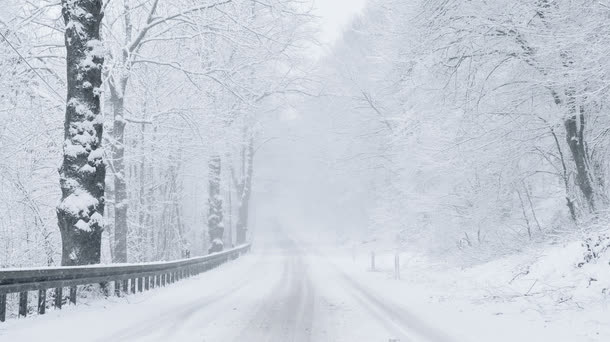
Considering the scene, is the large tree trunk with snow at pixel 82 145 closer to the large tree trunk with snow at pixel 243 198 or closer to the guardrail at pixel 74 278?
the guardrail at pixel 74 278

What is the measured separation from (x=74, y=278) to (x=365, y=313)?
17.0ft

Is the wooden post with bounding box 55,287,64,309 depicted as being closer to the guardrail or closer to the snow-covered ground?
the guardrail

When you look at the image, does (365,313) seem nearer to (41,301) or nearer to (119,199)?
(41,301)

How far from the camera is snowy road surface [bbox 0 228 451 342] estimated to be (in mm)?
7297

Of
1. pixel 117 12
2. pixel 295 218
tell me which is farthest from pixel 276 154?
pixel 117 12

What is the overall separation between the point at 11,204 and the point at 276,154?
44.6m

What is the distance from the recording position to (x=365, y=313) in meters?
9.55

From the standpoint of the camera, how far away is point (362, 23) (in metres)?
31.7

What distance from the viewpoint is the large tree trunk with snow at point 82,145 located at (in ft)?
33.5

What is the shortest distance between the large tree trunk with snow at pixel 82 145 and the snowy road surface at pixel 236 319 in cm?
128

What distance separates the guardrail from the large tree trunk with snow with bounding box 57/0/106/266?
0.55 m

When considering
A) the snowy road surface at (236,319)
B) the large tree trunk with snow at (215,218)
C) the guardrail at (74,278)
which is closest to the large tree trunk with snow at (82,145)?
the guardrail at (74,278)

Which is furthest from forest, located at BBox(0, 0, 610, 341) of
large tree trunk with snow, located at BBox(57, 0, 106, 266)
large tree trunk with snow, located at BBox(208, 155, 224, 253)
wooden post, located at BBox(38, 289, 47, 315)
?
large tree trunk with snow, located at BBox(208, 155, 224, 253)

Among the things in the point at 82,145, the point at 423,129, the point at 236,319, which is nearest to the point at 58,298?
the point at 82,145
